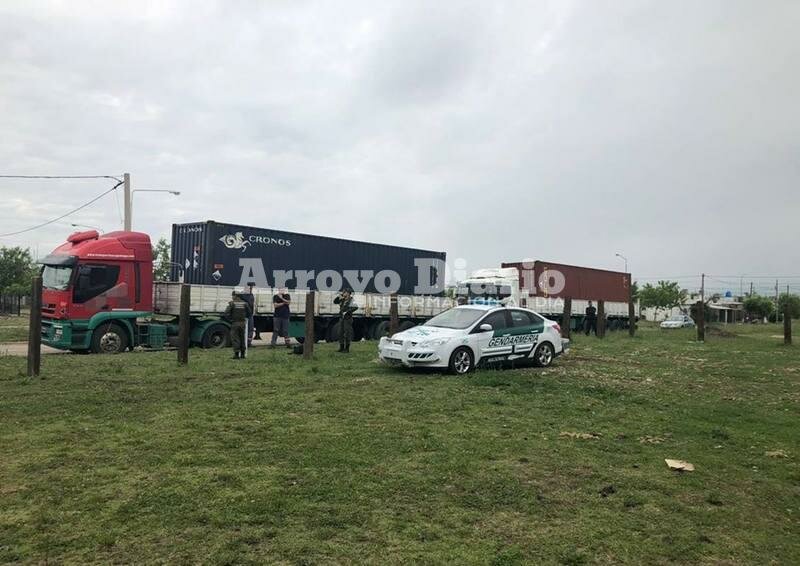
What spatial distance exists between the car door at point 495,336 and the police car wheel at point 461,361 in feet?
0.84

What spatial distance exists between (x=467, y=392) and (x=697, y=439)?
362 centimetres

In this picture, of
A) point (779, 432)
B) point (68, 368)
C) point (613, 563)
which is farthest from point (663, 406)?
point (68, 368)

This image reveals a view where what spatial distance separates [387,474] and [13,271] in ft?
183

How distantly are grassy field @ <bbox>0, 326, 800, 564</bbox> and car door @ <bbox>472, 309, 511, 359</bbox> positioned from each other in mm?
2165

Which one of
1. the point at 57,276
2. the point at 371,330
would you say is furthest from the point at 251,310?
the point at 371,330

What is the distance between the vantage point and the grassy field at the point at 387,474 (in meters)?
3.97

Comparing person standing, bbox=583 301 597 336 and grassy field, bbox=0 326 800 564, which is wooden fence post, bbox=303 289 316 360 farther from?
person standing, bbox=583 301 597 336

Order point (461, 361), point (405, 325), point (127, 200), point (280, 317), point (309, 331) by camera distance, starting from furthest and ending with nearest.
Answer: point (127, 200), point (405, 325), point (280, 317), point (309, 331), point (461, 361)

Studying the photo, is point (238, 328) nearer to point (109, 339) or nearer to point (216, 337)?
point (216, 337)

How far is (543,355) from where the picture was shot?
45.2 ft

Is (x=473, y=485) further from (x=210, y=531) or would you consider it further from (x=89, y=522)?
(x=89, y=522)

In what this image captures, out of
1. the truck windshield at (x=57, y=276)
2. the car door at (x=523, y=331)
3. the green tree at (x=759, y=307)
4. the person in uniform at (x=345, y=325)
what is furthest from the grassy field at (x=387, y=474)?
the green tree at (x=759, y=307)

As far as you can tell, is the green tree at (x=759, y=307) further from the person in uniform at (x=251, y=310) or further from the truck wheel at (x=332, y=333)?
the person in uniform at (x=251, y=310)

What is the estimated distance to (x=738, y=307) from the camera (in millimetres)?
92562
